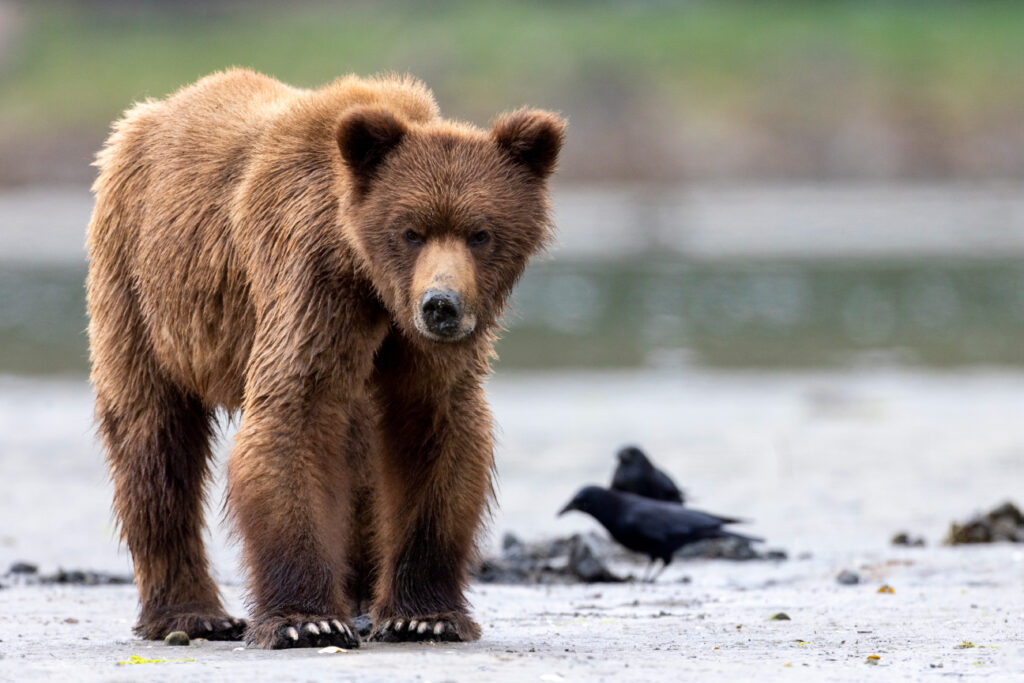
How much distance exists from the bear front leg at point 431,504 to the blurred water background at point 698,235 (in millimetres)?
738

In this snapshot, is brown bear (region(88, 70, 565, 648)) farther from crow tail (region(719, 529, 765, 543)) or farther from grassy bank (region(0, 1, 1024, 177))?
grassy bank (region(0, 1, 1024, 177))

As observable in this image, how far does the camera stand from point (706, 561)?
918 cm

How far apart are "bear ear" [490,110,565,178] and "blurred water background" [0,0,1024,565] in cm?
35

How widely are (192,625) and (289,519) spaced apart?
974mm

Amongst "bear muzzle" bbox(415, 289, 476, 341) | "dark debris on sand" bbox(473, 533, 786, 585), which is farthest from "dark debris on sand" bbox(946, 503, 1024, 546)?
"bear muzzle" bbox(415, 289, 476, 341)

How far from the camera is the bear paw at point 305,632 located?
19.2ft

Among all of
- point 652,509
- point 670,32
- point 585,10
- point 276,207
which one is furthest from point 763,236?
point 276,207

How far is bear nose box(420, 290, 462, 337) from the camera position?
5.55 metres

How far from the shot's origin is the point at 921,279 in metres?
30.3

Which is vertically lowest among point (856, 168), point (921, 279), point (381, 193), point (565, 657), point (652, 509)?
point (565, 657)

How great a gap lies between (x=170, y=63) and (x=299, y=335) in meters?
59.6

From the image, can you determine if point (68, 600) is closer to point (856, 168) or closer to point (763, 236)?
point (763, 236)

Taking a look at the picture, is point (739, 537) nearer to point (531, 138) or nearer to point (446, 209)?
point (531, 138)

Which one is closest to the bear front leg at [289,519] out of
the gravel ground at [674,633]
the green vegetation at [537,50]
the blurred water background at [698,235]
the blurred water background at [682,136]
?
the gravel ground at [674,633]
